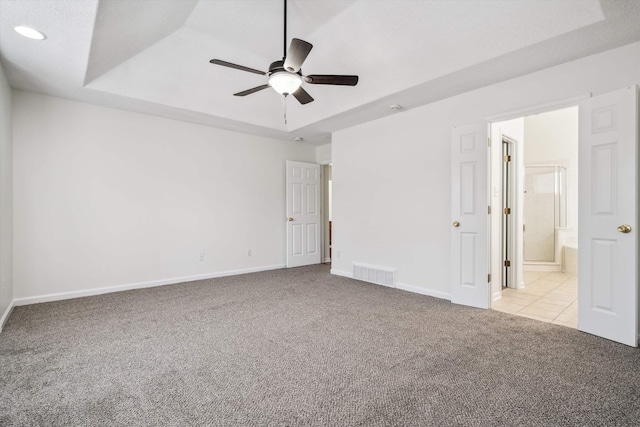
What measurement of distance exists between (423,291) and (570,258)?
3.42 metres

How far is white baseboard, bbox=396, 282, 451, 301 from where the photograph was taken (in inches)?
155

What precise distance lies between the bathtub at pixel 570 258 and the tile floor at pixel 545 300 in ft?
1.04

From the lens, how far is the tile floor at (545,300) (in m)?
3.32

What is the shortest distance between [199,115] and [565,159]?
677 centimetres

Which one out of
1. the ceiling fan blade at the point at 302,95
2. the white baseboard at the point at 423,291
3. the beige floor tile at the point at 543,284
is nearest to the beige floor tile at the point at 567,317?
the white baseboard at the point at 423,291

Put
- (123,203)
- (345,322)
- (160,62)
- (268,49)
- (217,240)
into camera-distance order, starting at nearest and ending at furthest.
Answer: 1. (345,322)
2. (160,62)
3. (268,49)
4. (123,203)
5. (217,240)

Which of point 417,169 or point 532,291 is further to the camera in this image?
point 532,291

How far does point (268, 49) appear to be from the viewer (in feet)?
13.4

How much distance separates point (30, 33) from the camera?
253 centimetres

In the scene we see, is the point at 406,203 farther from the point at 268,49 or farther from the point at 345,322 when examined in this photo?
the point at 268,49

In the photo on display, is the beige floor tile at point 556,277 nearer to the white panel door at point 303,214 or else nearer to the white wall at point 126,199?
the white panel door at point 303,214

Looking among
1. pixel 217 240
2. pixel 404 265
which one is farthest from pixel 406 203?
pixel 217 240

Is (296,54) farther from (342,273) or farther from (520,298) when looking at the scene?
(520,298)

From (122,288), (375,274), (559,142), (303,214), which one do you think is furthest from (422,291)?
(559,142)
